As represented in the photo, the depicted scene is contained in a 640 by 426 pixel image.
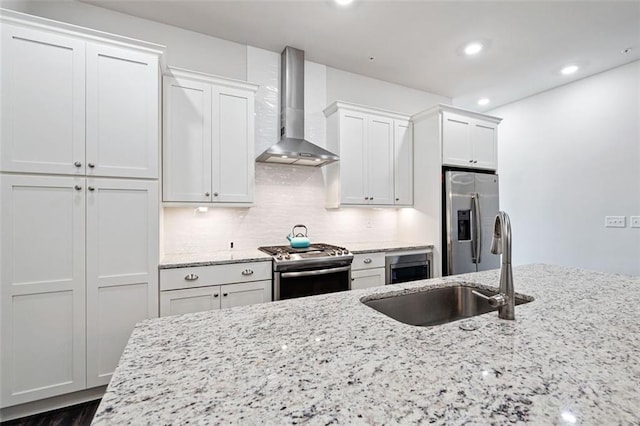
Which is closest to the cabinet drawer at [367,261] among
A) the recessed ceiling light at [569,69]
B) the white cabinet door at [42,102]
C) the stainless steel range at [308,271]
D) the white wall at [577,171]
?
the stainless steel range at [308,271]

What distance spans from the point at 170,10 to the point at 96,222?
1834mm

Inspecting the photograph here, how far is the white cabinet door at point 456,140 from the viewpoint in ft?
10.6

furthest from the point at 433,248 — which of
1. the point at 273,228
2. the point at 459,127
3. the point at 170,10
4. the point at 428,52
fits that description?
the point at 170,10

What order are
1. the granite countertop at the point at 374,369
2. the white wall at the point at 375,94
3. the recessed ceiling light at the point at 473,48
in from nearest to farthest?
the granite countertop at the point at 374,369, the recessed ceiling light at the point at 473,48, the white wall at the point at 375,94

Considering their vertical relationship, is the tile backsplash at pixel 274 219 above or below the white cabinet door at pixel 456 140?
below

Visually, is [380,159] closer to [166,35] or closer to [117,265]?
[166,35]

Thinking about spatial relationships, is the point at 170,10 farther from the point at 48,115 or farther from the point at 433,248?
the point at 433,248

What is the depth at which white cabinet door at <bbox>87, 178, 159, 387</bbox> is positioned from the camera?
1.91m

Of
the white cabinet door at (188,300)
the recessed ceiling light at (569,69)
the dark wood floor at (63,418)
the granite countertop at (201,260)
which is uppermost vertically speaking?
the recessed ceiling light at (569,69)

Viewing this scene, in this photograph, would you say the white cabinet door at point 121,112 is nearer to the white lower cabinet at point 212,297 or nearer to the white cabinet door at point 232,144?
the white cabinet door at point 232,144

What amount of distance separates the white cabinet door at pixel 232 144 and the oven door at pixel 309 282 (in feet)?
2.66

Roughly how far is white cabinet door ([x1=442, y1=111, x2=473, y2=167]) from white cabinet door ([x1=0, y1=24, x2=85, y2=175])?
10.6ft

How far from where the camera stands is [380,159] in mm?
3342

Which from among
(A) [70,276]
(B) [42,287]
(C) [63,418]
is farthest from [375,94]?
(C) [63,418]
